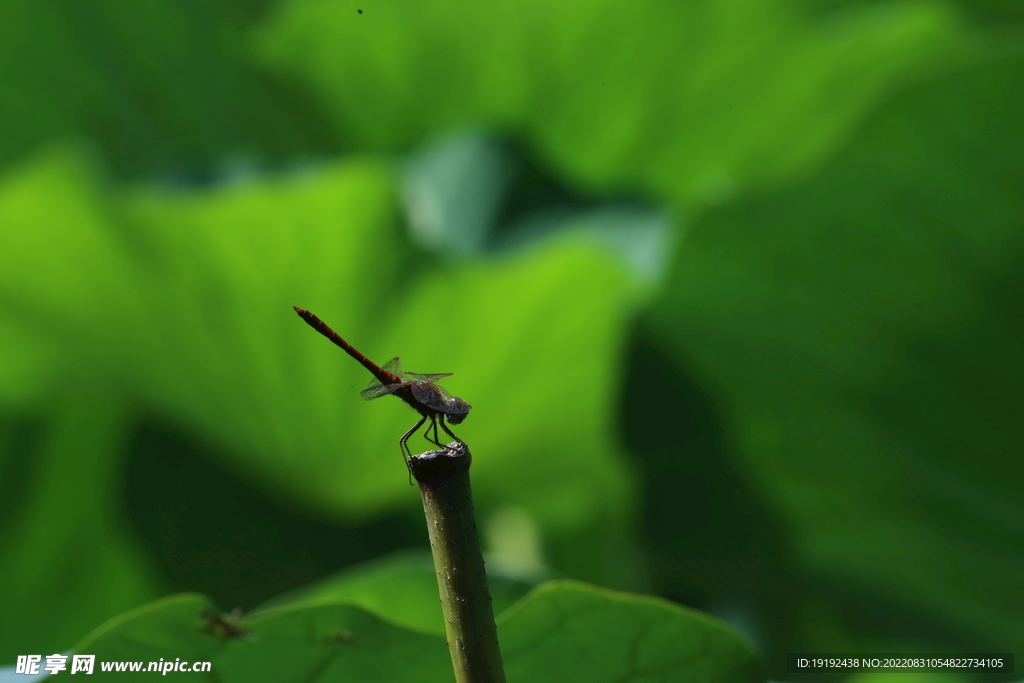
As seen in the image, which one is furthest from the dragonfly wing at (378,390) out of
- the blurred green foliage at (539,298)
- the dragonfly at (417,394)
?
the blurred green foliage at (539,298)

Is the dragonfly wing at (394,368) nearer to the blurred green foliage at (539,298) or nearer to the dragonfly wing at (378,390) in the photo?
the dragonfly wing at (378,390)

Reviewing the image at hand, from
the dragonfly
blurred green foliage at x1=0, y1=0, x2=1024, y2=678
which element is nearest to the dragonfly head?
the dragonfly

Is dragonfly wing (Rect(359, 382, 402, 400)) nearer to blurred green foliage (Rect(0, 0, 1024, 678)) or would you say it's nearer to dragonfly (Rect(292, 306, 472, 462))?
dragonfly (Rect(292, 306, 472, 462))

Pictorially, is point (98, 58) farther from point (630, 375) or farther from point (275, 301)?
point (630, 375)

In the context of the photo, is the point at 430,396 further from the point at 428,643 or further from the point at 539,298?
the point at 539,298

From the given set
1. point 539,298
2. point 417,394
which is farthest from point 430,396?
point 539,298

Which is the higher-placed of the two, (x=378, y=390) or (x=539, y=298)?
(x=539, y=298)

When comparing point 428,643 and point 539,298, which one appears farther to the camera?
point 539,298

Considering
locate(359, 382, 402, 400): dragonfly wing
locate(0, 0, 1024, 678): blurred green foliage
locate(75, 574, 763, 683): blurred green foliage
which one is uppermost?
locate(0, 0, 1024, 678): blurred green foliage
